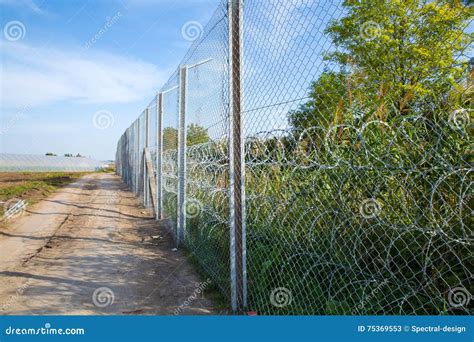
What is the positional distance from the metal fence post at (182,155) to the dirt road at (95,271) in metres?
0.40

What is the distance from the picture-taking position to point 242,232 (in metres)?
3.27

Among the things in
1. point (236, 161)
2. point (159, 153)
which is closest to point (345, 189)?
point (236, 161)

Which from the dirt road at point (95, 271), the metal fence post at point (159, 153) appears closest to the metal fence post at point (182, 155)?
the dirt road at point (95, 271)

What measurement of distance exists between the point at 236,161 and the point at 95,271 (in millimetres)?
2510

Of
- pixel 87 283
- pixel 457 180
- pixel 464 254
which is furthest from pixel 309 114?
pixel 87 283

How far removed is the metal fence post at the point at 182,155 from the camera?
563 centimetres

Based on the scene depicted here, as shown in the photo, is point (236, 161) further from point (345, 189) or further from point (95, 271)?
point (95, 271)

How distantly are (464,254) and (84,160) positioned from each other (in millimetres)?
54805

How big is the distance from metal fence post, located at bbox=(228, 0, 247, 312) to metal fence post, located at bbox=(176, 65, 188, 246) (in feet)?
7.34

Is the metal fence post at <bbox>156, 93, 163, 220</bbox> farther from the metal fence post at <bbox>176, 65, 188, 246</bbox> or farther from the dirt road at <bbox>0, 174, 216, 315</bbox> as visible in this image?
the metal fence post at <bbox>176, 65, 188, 246</bbox>

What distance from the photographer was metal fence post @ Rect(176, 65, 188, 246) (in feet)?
18.5

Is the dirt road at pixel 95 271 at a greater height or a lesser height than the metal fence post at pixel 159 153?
lesser

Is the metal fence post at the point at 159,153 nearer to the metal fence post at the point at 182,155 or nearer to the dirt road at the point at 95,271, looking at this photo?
the dirt road at the point at 95,271

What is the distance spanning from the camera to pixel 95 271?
4.73 m
